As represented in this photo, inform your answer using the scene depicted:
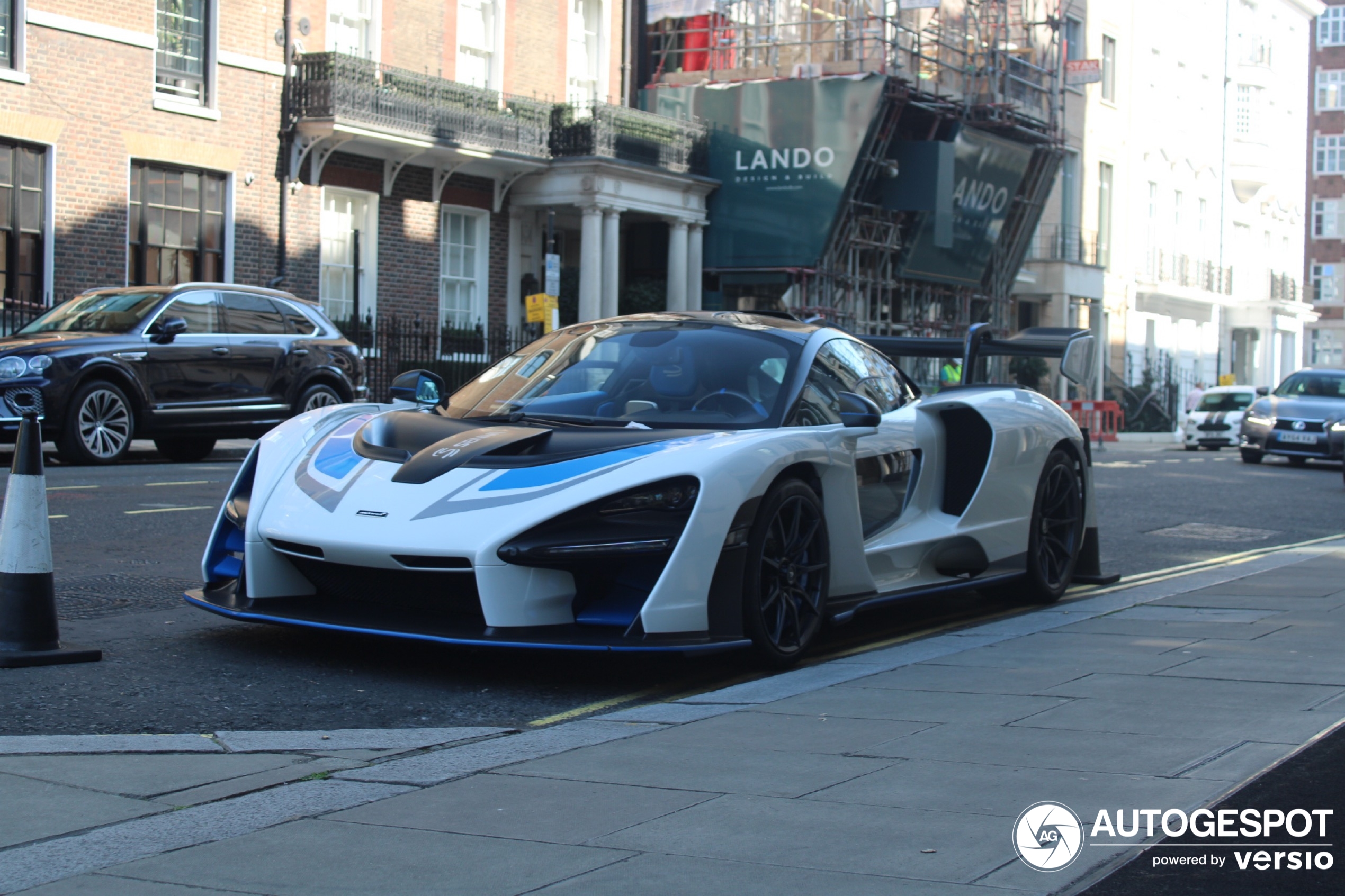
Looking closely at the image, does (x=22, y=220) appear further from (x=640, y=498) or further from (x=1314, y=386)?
(x=1314, y=386)

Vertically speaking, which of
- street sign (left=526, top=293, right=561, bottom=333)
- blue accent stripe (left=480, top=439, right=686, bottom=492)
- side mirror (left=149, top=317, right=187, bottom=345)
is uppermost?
street sign (left=526, top=293, right=561, bottom=333)

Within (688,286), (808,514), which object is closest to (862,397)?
(808,514)

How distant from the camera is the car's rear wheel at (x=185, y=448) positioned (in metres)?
16.4

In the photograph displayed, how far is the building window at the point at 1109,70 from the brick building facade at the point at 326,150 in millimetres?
19842

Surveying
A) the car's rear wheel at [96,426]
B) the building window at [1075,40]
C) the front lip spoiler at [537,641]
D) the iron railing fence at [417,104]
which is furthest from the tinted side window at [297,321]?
the building window at [1075,40]

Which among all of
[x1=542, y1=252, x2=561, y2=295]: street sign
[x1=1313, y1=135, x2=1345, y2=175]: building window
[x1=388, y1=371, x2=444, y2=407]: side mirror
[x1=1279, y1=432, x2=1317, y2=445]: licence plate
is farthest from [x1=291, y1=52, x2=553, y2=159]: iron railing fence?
[x1=1313, y1=135, x2=1345, y2=175]: building window

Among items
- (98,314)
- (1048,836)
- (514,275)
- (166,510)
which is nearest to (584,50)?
(514,275)

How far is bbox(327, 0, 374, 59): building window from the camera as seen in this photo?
23625mm

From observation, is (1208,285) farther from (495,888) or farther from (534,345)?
(495,888)

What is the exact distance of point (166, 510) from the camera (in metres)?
10.6

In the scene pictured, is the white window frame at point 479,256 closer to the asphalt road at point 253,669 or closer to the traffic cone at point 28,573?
the asphalt road at point 253,669

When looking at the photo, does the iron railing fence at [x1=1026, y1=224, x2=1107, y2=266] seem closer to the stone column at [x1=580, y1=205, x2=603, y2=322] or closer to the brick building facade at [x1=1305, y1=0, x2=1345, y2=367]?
the stone column at [x1=580, y1=205, x2=603, y2=322]

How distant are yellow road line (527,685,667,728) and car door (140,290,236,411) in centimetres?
1063

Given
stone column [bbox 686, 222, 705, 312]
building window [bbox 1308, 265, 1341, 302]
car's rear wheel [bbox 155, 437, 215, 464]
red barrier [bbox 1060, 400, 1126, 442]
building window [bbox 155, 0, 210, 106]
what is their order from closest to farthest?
car's rear wheel [bbox 155, 437, 215, 464]
building window [bbox 155, 0, 210, 106]
stone column [bbox 686, 222, 705, 312]
red barrier [bbox 1060, 400, 1126, 442]
building window [bbox 1308, 265, 1341, 302]
